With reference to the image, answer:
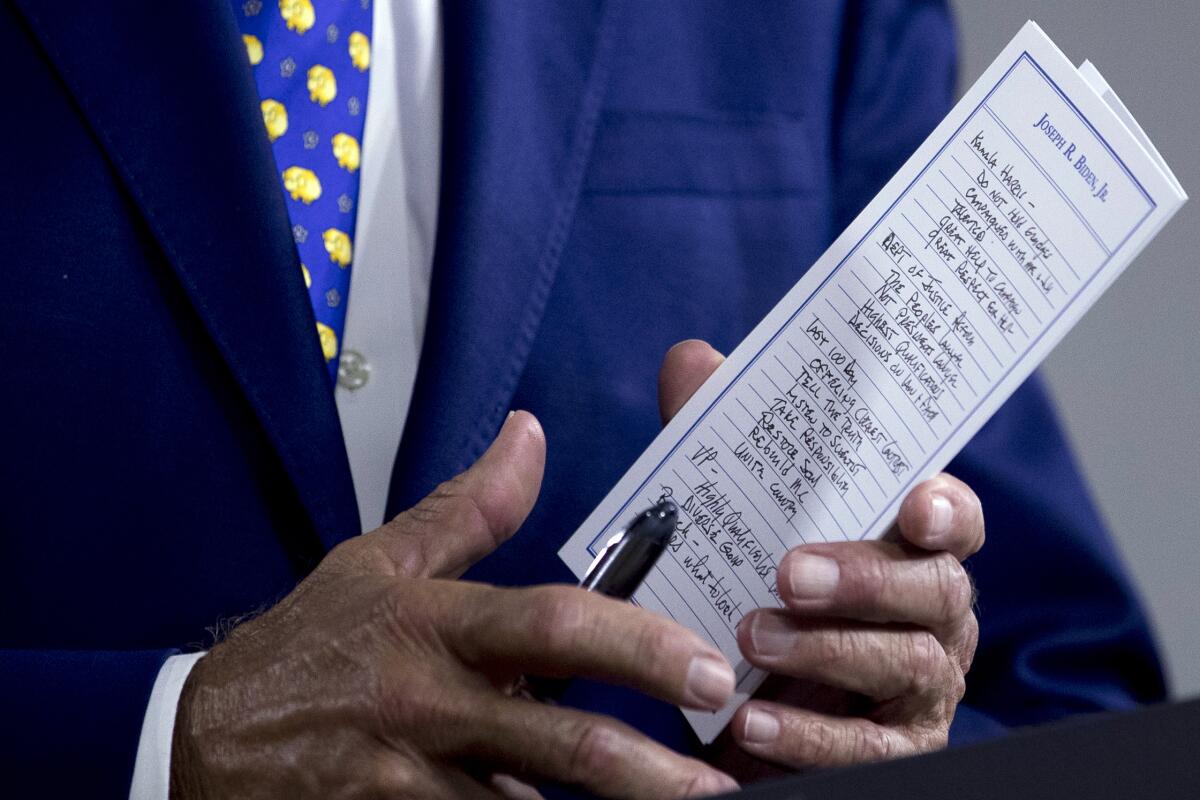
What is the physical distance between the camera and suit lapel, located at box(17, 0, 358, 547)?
0.79 meters

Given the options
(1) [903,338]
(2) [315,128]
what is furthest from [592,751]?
(2) [315,128]

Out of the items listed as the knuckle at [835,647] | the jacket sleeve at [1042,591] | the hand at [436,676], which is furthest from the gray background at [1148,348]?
the hand at [436,676]

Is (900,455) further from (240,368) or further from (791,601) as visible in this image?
(240,368)

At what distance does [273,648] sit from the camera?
0.61m

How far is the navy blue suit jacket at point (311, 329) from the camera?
2.58ft

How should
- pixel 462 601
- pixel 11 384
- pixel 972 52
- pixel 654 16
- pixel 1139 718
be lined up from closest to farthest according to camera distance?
pixel 1139 718 → pixel 462 601 → pixel 11 384 → pixel 654 16 → pixel 972 52

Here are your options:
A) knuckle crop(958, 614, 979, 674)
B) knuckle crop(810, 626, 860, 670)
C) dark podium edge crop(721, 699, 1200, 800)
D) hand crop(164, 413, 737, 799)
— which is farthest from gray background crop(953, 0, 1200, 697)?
dark podium edge crop(721, 699, 1200, 800)

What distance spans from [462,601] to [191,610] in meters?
0.36

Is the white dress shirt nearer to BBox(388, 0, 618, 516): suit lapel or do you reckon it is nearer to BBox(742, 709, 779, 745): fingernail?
BBox(388, 0, 618, 516): suit lapel

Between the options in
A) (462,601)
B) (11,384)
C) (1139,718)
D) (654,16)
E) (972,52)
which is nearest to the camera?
(1139,718)

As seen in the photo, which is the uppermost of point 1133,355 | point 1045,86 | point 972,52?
point 972,52

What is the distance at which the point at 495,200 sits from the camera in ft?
2.91

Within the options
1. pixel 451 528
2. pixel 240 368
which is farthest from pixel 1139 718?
pixel 240 368

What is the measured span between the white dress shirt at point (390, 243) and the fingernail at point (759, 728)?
1.15 ft
